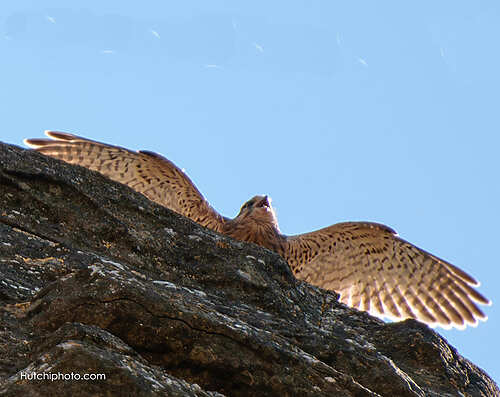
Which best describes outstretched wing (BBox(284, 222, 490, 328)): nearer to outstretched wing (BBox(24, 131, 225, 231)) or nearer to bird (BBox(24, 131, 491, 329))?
bird (BBox(24, 131, 491, 329))

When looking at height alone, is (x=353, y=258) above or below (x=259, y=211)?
above

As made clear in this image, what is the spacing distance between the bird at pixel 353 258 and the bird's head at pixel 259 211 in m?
0.02

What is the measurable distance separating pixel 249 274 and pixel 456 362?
47.0 inches

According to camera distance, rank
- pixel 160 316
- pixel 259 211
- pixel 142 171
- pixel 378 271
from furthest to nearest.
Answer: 1. pixel 142 171
2. pixel 378 271
3. pixel 259 211
4. pixel 160 316

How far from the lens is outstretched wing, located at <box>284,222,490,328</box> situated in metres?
10.9

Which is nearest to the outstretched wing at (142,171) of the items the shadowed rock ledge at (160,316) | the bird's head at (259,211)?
the bird's head at (259,211)

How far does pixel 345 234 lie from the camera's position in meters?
11.1

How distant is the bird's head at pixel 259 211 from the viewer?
10.4 meters

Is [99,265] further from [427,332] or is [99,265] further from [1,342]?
[427,332]

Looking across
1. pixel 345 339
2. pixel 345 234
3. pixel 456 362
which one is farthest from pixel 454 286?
pixel 345 339

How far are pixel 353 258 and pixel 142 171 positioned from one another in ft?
9.11

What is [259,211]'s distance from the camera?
10438mm

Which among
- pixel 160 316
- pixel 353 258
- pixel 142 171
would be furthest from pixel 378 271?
pixel 160 316

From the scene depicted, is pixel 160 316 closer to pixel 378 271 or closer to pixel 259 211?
pixel 259 211
